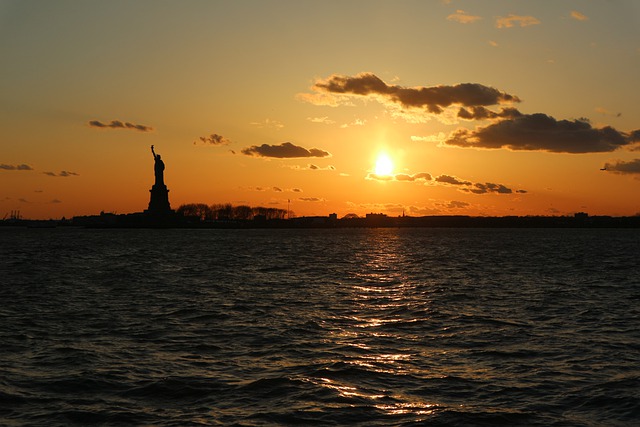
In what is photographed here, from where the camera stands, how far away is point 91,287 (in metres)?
45.0

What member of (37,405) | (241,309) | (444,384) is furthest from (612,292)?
(37,405)

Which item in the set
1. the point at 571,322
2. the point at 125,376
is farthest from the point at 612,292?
the point at 125,376

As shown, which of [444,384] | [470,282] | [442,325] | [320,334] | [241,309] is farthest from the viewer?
[470,282]

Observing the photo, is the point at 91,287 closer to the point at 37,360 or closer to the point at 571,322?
the point at 37,360

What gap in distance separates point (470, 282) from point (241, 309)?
21.7 meters

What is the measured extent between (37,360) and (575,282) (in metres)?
39.6

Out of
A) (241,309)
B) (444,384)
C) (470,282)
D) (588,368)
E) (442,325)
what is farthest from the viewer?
(470,282)

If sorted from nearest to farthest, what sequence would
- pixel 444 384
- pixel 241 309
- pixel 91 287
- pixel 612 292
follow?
pixel 444 384 → pixel 241 309 → pixel 612 292 → pixel 91 287

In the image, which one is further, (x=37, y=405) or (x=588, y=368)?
(x=588, y=368)

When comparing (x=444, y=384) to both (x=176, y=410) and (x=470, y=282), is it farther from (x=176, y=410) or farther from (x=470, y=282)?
(x=470, y=282)

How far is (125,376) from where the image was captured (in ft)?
61.3

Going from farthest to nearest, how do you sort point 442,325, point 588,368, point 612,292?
point 612,292 < point 442,325 < point 588,368

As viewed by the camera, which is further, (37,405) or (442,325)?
(442,325)

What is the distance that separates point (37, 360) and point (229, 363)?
19.5ft
